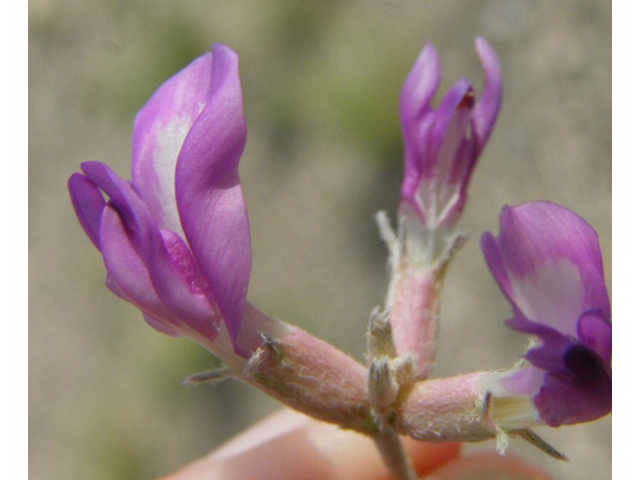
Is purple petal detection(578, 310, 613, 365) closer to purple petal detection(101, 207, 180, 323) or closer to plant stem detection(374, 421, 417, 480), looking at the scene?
plant stem detection(374, 421, 417, 480)

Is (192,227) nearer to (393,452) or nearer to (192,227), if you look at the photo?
(192,227)

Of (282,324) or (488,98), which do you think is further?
(488,98)

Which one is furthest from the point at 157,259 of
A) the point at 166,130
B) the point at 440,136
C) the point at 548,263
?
the point at 440,136

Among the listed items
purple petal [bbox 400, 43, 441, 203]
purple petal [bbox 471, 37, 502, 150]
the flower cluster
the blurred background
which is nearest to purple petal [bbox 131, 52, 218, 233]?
the flower cluster

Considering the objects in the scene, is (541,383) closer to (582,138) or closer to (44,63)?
(582,138)

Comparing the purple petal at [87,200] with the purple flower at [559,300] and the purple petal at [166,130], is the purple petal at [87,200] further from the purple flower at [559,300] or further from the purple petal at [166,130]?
the purple flower at [559,300]

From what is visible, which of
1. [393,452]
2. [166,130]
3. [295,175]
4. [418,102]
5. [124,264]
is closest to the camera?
[124,264]

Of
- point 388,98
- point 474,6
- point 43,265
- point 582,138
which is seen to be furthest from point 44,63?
point 582,138
